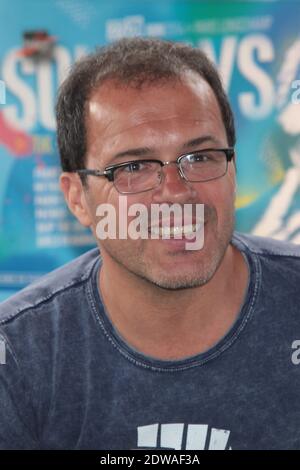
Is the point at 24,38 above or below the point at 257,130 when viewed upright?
above

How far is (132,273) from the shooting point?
1.16 m

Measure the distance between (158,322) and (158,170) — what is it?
0.33m

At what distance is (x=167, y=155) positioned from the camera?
109cm

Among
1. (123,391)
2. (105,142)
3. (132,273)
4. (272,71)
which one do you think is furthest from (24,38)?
(123,391)

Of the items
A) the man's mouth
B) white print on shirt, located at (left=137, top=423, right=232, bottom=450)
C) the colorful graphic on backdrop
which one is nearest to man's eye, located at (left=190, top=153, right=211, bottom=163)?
the man's mouth

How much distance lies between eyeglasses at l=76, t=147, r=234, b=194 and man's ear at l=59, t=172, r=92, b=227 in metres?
0.16

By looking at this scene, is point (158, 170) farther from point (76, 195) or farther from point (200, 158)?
point (76, 195)

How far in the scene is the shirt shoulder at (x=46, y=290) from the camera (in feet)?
4.02

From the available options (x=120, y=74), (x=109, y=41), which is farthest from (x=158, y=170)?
(x=109, y=41)

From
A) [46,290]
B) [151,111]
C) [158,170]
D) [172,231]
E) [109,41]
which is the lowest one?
[46,290]

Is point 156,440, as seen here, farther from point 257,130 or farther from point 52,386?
point 257,130

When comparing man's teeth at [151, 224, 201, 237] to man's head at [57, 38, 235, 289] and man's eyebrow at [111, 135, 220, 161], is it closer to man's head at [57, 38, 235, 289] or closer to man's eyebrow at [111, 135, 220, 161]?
man's head at [57, 38, 235, 289]

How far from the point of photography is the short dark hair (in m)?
1.16
